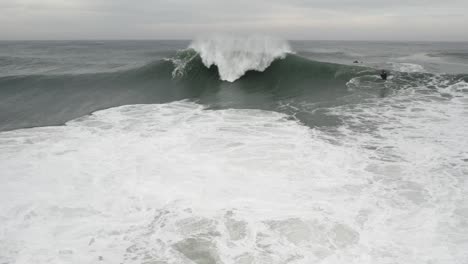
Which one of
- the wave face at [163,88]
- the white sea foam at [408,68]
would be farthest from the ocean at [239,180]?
the white sea foam at [408,68]

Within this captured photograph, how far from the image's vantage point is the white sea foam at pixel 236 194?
401 cm

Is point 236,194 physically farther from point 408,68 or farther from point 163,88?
point 408,68

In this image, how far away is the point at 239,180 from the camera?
19.0 feet

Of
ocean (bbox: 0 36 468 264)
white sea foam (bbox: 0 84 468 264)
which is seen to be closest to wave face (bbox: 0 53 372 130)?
ocean (bbox: 0 36 468 264)

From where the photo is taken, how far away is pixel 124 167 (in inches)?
252

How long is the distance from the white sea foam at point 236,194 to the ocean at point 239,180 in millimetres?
25

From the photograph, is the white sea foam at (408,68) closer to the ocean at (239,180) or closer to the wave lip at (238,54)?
the ocean at (239,180)

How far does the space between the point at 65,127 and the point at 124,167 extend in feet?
13.5

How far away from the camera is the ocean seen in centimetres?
405

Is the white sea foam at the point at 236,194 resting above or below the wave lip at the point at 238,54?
below

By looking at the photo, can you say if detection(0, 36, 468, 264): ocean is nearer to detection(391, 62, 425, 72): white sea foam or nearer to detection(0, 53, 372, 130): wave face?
detection(0, 53, 372, 130): wave face

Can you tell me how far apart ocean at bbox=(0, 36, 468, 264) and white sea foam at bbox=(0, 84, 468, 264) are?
25mm

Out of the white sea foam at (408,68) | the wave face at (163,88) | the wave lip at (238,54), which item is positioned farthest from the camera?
the white sea foam at (408,68)

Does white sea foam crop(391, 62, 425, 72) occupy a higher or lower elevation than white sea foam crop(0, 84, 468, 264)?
higher
